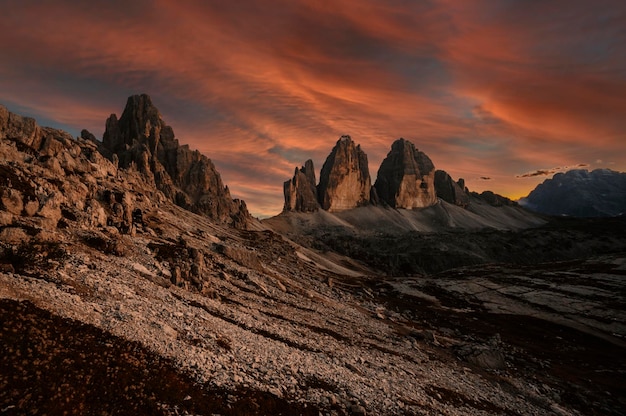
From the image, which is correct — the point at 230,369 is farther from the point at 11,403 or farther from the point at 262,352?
the point at 11,403

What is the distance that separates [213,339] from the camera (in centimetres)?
2397

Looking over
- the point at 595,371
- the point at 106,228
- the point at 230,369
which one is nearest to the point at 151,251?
the point at 106,228

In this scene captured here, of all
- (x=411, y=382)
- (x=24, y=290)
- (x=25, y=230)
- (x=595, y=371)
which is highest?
(x=25, y=230)

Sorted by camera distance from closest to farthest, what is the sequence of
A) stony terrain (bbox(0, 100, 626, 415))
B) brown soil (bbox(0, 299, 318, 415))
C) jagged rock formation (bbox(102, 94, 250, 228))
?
brown soil (bbox(0, 299, 318, 415)) → stony terrain (bbox(0, 100, 626, 415)) → jagged rock formation (bbox(102, 94, 250, 228))

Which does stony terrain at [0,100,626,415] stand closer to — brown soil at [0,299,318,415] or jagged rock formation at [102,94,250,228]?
brown soil at [0,299,318,415]

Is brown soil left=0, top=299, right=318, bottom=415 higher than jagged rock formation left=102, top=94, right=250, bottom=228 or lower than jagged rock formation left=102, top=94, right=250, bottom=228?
lower

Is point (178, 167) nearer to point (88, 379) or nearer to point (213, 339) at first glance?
point (213, 339)

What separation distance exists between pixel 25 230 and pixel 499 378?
51.1 metres

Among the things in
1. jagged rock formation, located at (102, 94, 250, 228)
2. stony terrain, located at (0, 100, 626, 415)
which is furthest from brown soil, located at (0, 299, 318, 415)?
jagged rock formation, located at (102, 94, 250, 228)

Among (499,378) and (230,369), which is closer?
(230,369)

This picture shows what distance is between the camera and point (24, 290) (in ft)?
64.7

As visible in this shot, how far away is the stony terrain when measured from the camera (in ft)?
50.3

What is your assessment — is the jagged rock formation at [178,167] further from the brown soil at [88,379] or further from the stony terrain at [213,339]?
the brown soil at [88,379]

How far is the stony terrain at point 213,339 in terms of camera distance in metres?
15.3
